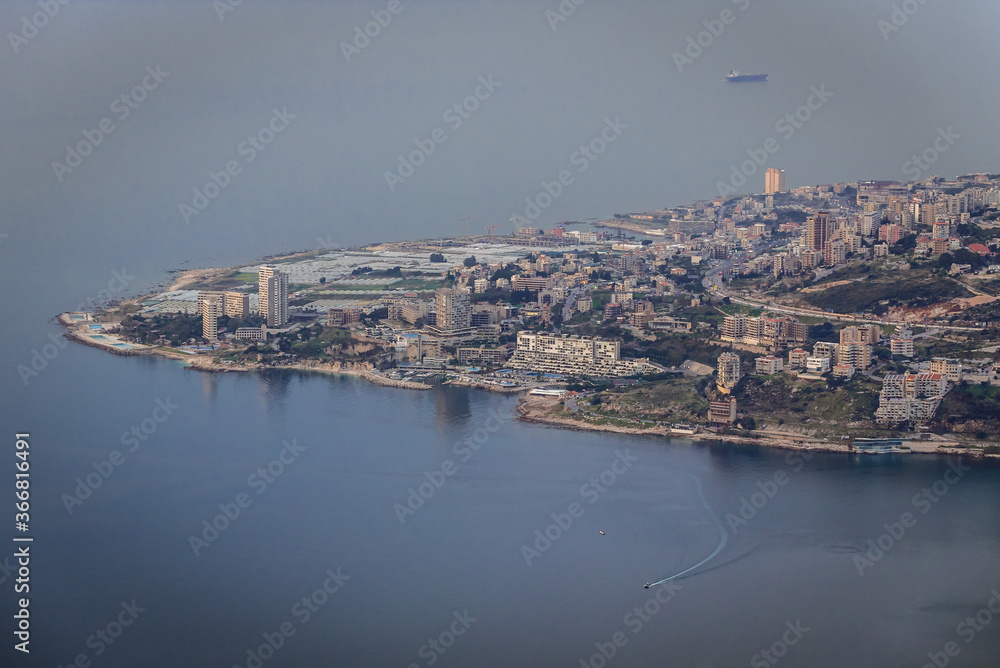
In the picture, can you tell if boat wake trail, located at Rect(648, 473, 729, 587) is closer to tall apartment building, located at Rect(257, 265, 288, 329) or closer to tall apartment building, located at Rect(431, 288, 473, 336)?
tall apartment building, located at Rect(431, 288, 473, 336)

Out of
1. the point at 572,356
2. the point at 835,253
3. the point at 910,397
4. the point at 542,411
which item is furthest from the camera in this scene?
the point at 835,253

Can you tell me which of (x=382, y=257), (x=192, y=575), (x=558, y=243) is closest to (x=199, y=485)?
(x=192, y=575)

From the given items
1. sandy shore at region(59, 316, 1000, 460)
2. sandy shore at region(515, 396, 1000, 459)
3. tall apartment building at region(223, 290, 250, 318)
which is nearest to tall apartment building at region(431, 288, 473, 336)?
sandy shore at region(59, 316, 1000, 460)

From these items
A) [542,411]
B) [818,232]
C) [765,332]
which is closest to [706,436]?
[542,411]

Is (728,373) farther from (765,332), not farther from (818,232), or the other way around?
(818,232)

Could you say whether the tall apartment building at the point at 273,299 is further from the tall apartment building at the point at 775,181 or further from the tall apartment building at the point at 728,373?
the tall apartment building at the point at 775,181

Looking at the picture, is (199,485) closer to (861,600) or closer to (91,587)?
(91,587)
